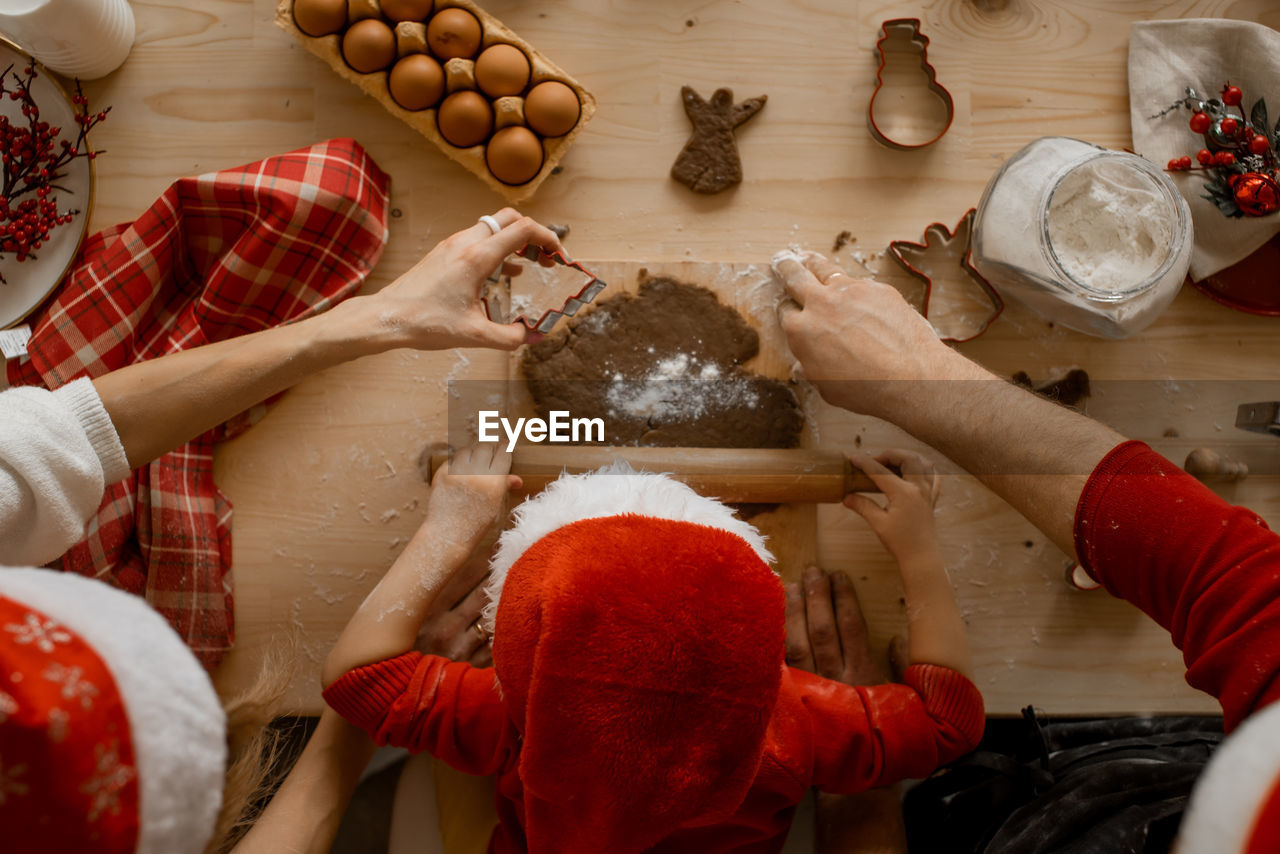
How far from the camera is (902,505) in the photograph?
77 centimetres

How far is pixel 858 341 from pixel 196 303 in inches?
27.6

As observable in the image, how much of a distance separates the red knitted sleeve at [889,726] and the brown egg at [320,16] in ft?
2.62

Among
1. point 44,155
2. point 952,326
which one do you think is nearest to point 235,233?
point 44,155

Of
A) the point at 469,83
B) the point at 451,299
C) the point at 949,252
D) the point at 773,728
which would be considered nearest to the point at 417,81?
the point at 469,83

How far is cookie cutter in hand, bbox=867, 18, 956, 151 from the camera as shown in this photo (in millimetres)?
817

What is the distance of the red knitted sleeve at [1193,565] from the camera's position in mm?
503

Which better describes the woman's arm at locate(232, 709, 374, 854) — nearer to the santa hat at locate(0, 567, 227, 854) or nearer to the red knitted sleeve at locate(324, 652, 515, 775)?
the red knitted sleeve at locate(324, 652, 515, 775)

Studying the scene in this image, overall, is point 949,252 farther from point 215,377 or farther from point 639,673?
point 215,377

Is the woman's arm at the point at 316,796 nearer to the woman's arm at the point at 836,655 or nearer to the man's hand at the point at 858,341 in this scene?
the woman's arm at the point at 836,655

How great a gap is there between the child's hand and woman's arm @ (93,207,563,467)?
39 centimetres

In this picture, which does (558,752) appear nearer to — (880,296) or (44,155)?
(880,296)

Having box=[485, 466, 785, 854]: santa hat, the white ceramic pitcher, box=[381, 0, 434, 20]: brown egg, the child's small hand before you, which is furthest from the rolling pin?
the white ceramic pitcher

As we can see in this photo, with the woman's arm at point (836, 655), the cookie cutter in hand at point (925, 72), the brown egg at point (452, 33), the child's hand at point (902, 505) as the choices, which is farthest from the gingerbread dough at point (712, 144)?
the woman's arm at point (836, 655)

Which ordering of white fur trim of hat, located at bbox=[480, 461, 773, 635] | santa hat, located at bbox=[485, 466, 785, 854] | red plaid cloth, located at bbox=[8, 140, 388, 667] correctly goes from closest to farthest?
santa hat, located at bbox=[485, 466, 785, 854]
white fur trim of hat, located at bbox=[480, 461, 773, 635]
red plaid cloth, located at bbox=[8, 140, 388, 667]
